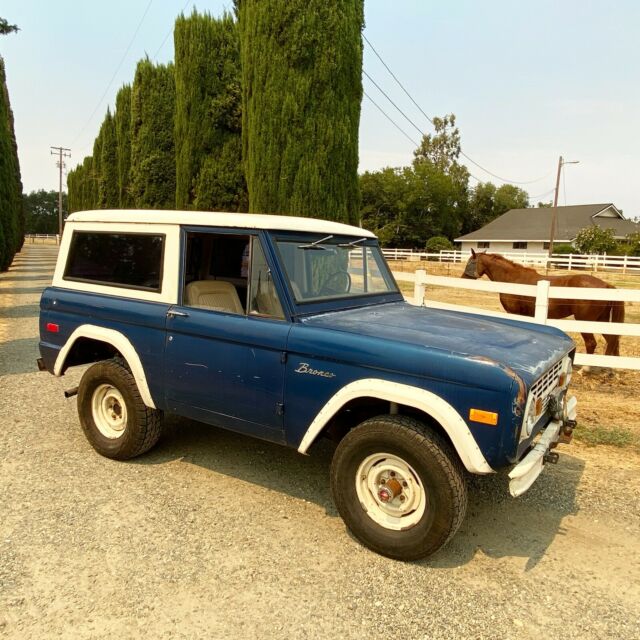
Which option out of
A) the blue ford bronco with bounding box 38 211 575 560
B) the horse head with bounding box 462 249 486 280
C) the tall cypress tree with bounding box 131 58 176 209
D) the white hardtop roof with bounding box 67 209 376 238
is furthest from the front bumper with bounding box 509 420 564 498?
the tall cypress tree with bounding box 131 58 176 209

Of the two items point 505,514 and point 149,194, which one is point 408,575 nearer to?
point 505,514

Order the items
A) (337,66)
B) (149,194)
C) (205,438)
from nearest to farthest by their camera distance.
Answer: (205,438), (337,66), (149,194)

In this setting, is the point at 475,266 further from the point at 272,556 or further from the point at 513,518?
the point at 272,556

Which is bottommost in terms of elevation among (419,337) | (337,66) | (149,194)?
(419,337)

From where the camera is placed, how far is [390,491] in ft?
9.91

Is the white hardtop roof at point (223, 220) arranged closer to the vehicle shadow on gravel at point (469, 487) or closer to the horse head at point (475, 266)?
the vehicle shadow on gravel at point (469, 487)

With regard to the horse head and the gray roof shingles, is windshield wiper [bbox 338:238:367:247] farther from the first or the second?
the gray roof shingles

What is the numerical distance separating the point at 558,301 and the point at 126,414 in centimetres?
665

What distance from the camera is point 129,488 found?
3807 mm

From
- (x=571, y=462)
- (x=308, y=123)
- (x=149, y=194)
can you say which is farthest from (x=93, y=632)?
(x=149, y=194)

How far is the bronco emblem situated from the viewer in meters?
3.08

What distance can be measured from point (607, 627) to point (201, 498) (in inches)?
101

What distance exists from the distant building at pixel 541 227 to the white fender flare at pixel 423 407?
170ft

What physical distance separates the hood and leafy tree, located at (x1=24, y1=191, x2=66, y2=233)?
362 feet
